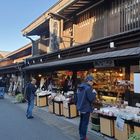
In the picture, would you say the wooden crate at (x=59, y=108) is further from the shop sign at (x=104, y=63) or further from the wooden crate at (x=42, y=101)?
the shop sign at (x=104, y=63)

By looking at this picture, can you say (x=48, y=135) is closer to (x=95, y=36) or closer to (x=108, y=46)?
(x=108, y=46)

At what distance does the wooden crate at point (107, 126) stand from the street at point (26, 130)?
1175 mm

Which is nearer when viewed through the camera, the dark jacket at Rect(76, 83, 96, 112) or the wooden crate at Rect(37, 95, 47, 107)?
the dark jacket at Rect(76, 83, 96, 112)

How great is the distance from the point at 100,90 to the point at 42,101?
4.36 m

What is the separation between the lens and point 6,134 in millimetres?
10531

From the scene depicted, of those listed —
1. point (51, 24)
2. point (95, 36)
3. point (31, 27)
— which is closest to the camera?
point (95, 36)

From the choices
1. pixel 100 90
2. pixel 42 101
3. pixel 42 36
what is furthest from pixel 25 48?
pixel 100 90

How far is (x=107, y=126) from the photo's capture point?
392 inches

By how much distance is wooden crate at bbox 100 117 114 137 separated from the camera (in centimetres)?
979

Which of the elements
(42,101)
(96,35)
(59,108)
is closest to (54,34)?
(42,101)

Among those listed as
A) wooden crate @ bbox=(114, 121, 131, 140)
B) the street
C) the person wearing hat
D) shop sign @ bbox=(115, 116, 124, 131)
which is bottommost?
the street

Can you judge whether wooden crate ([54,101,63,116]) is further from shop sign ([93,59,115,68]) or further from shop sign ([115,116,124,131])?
shop sign ([115,116,124,131])

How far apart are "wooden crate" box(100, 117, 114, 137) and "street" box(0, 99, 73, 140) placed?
118cm

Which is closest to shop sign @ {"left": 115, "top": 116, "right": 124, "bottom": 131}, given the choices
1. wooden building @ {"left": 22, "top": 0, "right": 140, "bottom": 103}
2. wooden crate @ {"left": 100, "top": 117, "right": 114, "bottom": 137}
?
wooden crate @ {"left": 100, "top": 117, "right": 114, "bottom": 137}
